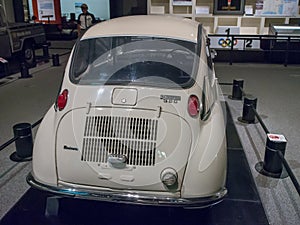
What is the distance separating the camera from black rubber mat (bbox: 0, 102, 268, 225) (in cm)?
236

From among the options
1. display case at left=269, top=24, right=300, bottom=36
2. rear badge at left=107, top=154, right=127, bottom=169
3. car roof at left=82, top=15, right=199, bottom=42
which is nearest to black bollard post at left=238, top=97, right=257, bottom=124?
car roof at left=82, top=15, right=199, bottom=42

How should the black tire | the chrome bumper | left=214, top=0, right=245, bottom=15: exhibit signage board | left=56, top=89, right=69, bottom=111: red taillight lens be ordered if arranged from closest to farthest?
the chrome bumper → left=56, top=89, right=69, bottom=111: red taillight lens → the black tire → left=214, top=0, right=245, bottom=15: exhibit signage board

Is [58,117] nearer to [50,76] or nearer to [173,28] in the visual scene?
[173,28]

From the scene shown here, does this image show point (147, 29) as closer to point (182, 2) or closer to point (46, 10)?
point (182, 2)

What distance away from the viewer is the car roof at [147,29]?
111 inches

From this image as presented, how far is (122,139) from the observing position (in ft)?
7.17

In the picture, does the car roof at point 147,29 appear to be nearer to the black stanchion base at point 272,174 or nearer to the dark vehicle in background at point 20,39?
the black stanchion base at point 272,174

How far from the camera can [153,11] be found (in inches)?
360

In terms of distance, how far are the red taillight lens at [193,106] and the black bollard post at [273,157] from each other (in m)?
0.93

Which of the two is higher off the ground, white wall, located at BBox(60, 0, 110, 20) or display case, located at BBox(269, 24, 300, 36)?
white wall, located at BBox(60, 0, 110, 20)

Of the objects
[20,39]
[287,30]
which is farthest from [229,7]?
[20,39]

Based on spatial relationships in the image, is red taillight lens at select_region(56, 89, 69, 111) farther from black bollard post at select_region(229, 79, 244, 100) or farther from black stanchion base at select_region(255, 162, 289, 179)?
black bollard post at select_region(229, 79, 244, 100)

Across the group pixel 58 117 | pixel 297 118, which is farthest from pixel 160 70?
pixel 297 118

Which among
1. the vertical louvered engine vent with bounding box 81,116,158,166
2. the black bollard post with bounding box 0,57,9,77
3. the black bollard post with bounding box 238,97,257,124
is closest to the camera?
the vertical louvered engine vent with bounding box 81,116,158,166
